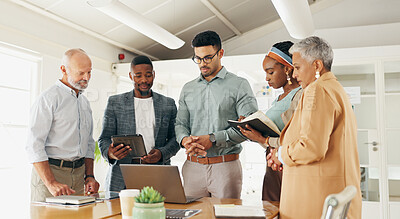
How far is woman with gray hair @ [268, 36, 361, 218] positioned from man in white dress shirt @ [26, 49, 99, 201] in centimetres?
131

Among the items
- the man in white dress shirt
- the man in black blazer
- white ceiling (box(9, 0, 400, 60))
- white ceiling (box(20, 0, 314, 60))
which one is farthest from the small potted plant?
white ceiling (box(9, 0, 400, 60))

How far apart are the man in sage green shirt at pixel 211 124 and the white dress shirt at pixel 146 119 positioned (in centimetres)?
29

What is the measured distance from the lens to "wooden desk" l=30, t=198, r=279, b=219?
162 cm

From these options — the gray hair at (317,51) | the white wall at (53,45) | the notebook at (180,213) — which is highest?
the white wall at (53,45)

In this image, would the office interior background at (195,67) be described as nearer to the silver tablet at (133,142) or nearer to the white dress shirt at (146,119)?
the white dress shirt at (146,119)

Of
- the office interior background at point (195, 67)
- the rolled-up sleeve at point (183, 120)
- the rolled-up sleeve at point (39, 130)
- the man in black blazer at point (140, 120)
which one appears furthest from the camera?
the office interior background at point (195, 67)

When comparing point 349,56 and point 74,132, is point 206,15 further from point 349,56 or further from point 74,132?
point 74,132

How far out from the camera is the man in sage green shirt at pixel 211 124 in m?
2.38

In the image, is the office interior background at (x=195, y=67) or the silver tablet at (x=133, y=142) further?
the office interior background at (x=195, y=67)

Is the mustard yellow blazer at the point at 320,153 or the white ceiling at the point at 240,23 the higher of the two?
the white ceiling at the point at 240,23

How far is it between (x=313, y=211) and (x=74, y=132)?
5.21 feet

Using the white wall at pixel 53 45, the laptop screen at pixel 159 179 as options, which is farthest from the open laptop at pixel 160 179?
the white wall at pixel 53 45

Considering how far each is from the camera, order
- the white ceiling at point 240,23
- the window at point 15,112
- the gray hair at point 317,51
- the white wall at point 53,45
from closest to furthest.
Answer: the gray hair at point 317,51, the white wall at point 53,45, the window at point 15,112, the white ceiling at point 240,23

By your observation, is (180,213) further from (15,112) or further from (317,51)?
(15,112)
